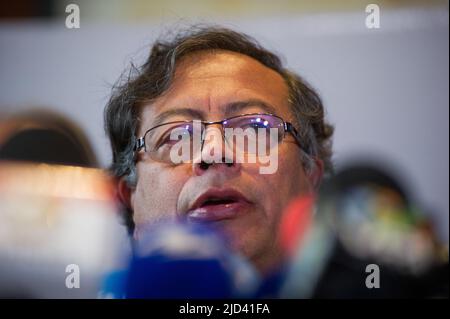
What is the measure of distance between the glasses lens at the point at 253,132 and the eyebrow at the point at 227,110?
2 centimetres

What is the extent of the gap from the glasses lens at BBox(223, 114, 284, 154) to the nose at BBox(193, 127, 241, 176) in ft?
0.07

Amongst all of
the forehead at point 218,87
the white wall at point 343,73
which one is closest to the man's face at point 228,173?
the forehead at point 218,87

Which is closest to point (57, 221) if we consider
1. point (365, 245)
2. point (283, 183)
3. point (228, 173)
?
point (228, 173)

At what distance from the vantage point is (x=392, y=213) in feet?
4.83

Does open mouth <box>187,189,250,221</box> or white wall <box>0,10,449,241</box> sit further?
white wall <box>0,10,449,241</box>

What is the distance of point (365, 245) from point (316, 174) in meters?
0.21

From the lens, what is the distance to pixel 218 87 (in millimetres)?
1426

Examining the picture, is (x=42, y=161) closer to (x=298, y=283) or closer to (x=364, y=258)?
(x=298, y=283)

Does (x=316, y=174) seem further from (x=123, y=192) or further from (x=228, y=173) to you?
(x=123, y=192)

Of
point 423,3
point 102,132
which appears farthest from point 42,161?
point 423,3

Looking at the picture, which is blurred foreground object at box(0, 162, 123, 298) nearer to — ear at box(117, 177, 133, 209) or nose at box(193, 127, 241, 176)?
ear at box(117, 177, 133, 209)

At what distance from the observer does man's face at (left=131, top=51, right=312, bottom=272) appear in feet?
4.53

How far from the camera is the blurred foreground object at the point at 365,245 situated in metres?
1.44

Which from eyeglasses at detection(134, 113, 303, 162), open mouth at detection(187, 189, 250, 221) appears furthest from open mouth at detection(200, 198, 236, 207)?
eyeglasses at detection(134, 113, 303, 162)
